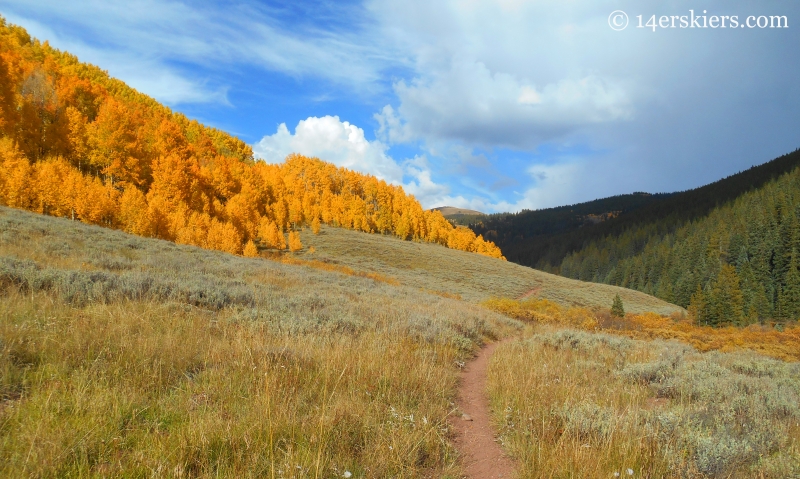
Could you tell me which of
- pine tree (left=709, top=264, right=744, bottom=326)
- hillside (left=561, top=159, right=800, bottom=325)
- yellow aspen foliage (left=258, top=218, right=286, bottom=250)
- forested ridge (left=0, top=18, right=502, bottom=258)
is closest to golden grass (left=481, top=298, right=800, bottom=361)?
forested ridge (left=0, top=18, right=502, bottom=258)

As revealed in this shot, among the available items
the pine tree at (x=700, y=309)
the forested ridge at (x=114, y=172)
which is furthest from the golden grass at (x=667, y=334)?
the pine tree at (x=700, y=309)

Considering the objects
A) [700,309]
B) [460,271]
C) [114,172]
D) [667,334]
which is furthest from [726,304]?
[114,172]

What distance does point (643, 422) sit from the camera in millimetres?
4480

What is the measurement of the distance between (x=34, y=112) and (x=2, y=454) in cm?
5235

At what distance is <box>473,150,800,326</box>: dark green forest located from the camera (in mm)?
69938

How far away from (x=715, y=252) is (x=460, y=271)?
83.8 metres

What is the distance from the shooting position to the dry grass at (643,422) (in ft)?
11.4

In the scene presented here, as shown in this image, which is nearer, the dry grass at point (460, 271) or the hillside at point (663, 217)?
the dry grass at point (460, 271)

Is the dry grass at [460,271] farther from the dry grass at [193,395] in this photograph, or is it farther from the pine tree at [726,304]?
the dry grass at [193,395]

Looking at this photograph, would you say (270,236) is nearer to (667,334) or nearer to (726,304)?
(667,334)

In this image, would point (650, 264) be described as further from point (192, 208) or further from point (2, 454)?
point (2, 454)

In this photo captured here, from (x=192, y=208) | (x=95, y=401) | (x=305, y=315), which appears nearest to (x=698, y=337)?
(x=305, y=315)

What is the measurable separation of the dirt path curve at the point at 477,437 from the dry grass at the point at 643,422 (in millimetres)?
181

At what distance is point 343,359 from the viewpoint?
17.4 feet
